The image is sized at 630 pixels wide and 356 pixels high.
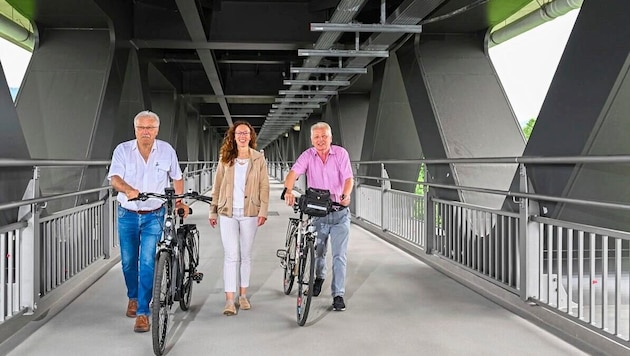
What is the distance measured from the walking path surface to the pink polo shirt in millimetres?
947

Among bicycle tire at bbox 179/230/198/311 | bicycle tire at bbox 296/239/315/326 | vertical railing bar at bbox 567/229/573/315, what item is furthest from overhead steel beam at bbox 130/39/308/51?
vertical railing bar at bbox 567/229/573/315

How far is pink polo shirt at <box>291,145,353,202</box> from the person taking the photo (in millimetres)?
4477

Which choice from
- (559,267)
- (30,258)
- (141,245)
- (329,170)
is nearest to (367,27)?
(329,170)

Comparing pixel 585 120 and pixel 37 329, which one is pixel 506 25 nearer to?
pixel 585 120

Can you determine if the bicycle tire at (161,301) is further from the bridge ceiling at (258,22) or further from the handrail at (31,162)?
the bridge ceiling at (258,22)

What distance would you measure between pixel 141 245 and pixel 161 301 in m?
0.57

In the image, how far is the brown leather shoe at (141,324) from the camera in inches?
147

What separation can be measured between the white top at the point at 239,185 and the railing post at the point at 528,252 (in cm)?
205

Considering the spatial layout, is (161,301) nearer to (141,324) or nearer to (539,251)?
(141,324)

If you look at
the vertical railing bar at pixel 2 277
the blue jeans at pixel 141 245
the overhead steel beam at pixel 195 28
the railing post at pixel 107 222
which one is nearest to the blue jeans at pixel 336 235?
the blue jeans at pixel 141 245

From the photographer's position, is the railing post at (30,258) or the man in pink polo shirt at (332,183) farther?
the man in pink polo shirt at (332,183)

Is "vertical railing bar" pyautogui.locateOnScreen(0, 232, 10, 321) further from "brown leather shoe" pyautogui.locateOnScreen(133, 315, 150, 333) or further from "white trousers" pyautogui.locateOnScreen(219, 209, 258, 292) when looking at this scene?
"white trousers" pyautogui.locateOnScreen(219, 209, 258, 292)

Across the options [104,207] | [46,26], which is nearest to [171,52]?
[46,26]

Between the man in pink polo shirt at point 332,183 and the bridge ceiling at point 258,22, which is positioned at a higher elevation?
the bridge ceiling at point 258,22
